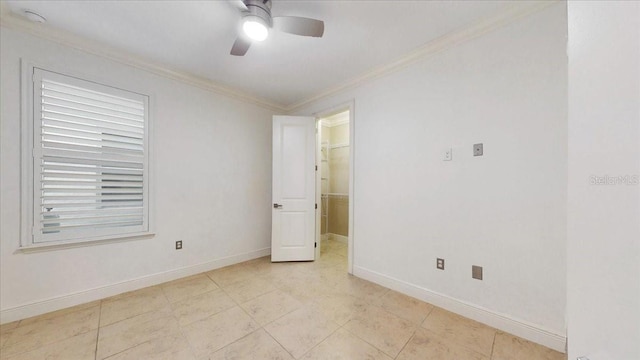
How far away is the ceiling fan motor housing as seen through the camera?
5.30ft

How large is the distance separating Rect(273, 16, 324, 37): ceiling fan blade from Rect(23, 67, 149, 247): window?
6.22 feet

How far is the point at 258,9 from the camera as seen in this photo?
1.63 meters

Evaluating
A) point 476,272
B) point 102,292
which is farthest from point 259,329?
point 476,272

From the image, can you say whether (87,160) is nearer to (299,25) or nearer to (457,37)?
(299,25)

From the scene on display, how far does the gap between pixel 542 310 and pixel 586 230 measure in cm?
185

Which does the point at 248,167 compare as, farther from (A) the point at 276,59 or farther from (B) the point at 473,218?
(B) the point at 473,218

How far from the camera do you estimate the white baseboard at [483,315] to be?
1601 millimetres

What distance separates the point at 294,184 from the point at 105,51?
2464 mm

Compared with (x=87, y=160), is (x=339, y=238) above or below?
below

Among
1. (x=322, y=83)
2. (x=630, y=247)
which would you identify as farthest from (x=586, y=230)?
(x=322, y=83)

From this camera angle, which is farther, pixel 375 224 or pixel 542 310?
pixel 375 224

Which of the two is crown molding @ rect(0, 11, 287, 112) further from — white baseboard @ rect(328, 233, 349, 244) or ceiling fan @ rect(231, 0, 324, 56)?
white baseboard @ rect(328, 233, 349, 244)

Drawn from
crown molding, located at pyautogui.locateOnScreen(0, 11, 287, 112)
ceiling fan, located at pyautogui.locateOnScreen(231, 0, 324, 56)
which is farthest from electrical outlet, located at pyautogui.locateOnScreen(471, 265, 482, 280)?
crown molding, located at pyautogui.locateOnScreen(0, 11, 287, 112)

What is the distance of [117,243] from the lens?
236 centimetres
